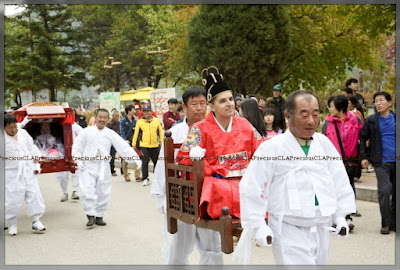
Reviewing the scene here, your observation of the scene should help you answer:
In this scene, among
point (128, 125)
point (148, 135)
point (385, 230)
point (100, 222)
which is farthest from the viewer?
point (128, 125)

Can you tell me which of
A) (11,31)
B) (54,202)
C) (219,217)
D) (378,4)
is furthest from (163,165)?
(11,31)

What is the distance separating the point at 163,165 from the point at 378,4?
28.2ft

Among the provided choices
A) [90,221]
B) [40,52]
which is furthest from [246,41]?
[40,52]

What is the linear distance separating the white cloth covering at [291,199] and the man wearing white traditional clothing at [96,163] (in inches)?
204

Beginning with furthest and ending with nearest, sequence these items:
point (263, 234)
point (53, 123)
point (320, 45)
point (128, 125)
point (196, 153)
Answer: point (320, 45) → point (128, 125) → point (53, 123) → point (196, 153) → point (263, 234)

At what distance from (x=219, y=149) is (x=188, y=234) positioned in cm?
101

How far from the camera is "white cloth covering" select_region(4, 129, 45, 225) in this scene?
341 inches

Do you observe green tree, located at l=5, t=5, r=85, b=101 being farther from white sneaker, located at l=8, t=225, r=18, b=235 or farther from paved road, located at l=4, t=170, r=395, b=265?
white sneaker, located at l=8, t=225, r=18, b=235

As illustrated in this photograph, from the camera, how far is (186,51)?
27.3 meters

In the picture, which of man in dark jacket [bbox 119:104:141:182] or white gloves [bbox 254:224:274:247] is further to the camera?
man in dark jacket [bbox 119:104:141:182]

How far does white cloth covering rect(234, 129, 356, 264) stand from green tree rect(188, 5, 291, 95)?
19.2m

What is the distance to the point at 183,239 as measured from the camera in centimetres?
534

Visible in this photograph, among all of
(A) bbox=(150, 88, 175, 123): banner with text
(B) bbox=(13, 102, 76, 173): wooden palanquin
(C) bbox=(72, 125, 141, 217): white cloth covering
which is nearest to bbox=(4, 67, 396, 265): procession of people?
(C) bbox=(72, 125, 141, 217): white cloth covering

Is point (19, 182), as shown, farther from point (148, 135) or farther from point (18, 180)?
point (148, 135)
